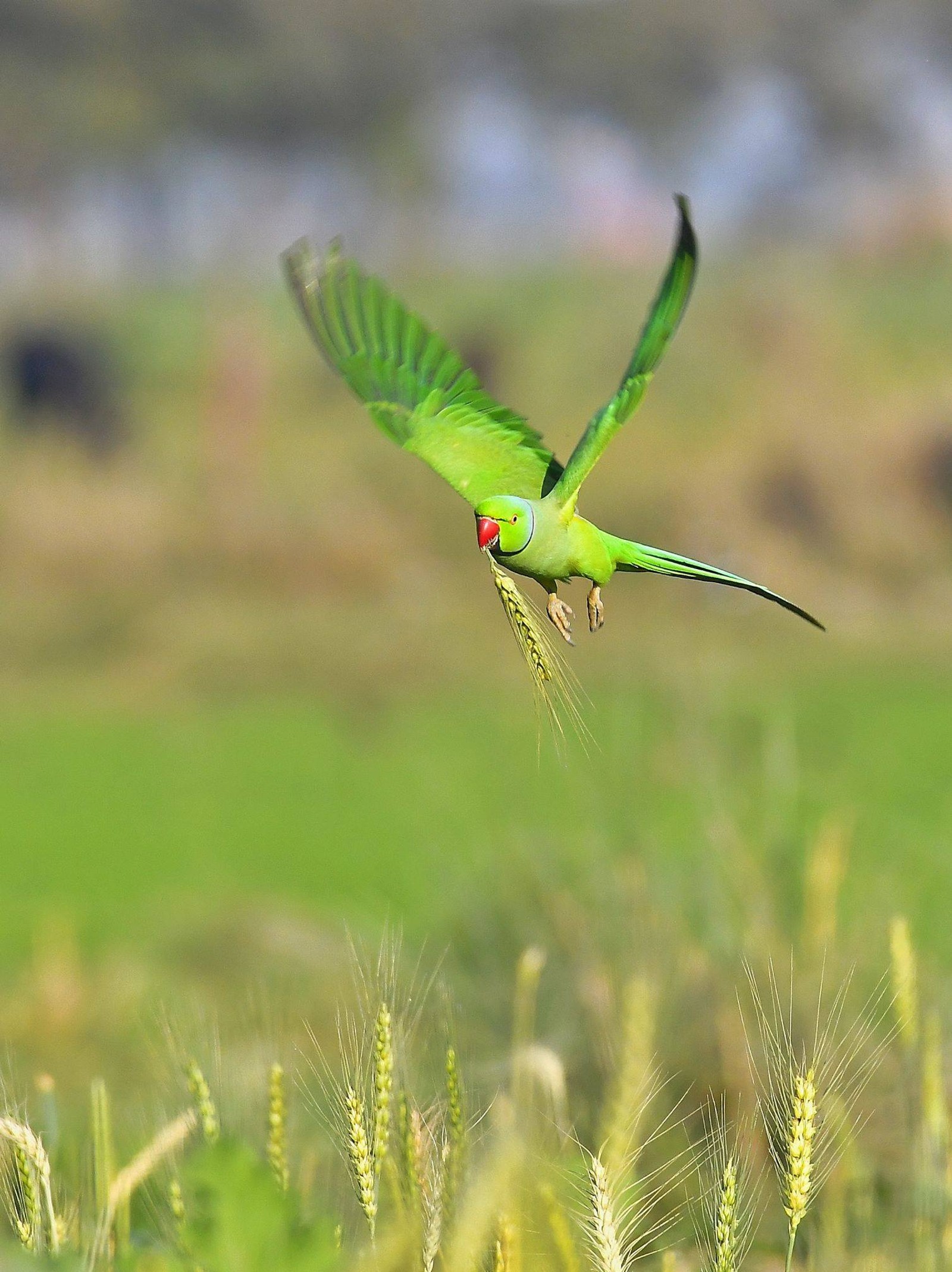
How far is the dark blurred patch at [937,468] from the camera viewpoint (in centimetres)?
1548

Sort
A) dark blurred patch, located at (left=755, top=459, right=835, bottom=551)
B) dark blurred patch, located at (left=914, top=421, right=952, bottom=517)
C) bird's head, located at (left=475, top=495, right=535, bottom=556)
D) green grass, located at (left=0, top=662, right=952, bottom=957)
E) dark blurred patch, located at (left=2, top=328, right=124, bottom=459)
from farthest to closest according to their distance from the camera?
dark blurred patch, located at (left=2, top=328, right=124, bottom=459)
dark blurred patch, located at (left=914, top=421, right=952, bottom=517)
dark blurred patch, located at (left=755, top=459, right=835, bottom=551)
green grass, located at (left=0, top=662, right=952, bottom=957)
bird's head, located at (left=475, top=495, right=535, bottom=556)

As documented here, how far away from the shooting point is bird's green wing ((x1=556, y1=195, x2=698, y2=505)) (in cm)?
40

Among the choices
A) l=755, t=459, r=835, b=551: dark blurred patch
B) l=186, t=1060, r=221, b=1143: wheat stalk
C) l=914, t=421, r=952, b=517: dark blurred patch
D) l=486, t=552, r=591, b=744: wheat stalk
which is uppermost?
l=914, t=421, r=952, b=517: dark blurred patch

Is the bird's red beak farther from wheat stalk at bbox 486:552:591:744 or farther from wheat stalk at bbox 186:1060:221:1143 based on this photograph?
wheat stalk at bbox 186:1060:221:1143

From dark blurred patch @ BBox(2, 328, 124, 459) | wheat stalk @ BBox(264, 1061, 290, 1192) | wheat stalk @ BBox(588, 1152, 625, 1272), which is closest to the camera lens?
wheat stalk @ BBox(588, 1152, 625, 1272)

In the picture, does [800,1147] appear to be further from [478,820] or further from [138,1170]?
[478,820]

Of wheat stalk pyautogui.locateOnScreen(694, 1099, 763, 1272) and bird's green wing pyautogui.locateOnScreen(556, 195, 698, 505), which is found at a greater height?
bird's green wing pyautogui.locateOnScreen(556, 195, 698, 505)

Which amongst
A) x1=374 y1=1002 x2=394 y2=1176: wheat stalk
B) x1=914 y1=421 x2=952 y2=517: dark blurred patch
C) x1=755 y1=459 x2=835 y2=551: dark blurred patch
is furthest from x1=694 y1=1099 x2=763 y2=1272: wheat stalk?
x1=914 y1=421 x2=952 y2=517: dark blurred patch

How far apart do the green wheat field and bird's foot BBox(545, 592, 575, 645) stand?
3 centimetres

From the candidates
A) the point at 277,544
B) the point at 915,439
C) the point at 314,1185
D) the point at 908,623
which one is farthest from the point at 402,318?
the point at 915,439

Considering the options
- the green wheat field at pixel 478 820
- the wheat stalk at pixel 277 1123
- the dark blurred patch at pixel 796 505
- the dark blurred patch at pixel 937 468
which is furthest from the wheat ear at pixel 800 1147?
the dark blurred patch at pixel 937 468

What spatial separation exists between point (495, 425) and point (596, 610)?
3.9 inches

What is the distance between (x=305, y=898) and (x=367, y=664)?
5141mm

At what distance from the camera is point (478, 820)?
13.1 ft
